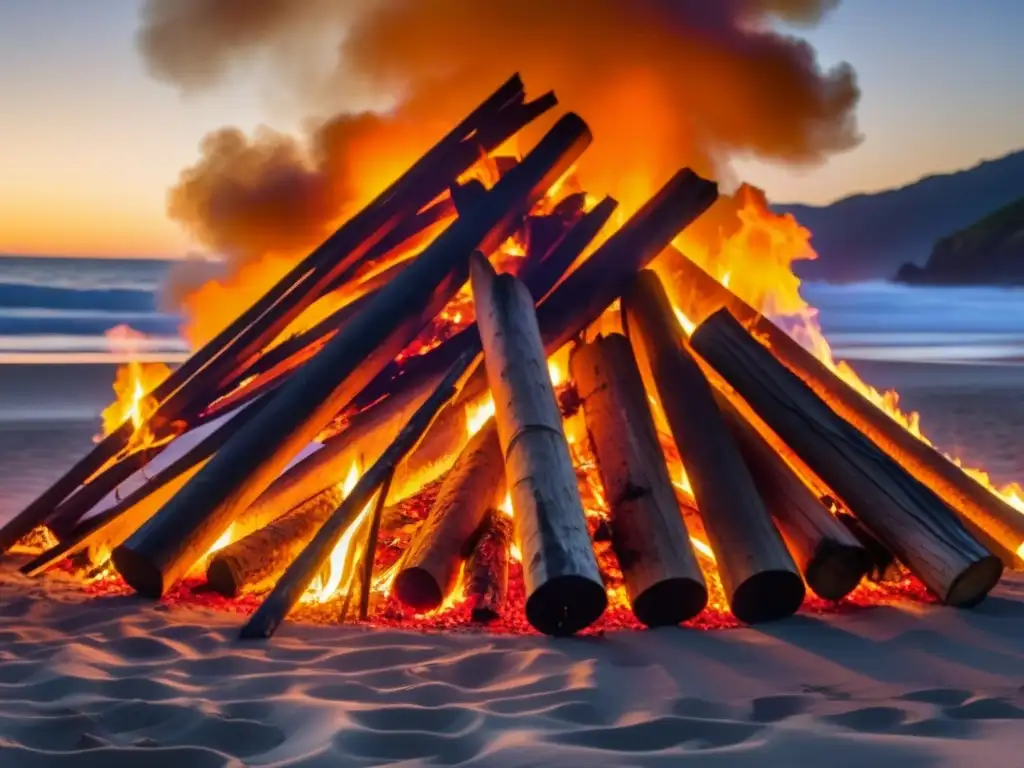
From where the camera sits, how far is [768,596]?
14.6 feet

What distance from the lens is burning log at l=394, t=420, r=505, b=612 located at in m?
4.60

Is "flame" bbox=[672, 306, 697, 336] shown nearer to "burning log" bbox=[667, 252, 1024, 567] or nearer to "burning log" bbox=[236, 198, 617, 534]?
"burning log" bbox=[667, 252, 1024, 567]

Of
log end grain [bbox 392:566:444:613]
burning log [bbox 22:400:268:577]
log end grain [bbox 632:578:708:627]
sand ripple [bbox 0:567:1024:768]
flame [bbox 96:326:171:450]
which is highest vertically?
flame [bbox 96:326:171:450]

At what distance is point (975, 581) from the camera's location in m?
4.58

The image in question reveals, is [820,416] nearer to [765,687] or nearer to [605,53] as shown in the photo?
[765,687]

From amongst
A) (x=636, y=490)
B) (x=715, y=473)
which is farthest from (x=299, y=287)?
(x=715, y=473)

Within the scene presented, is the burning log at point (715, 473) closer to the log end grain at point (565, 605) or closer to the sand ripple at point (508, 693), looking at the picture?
the sand ripple at point (508, 693)

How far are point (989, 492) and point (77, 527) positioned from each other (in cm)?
425

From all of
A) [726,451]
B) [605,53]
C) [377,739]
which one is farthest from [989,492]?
[605,53]

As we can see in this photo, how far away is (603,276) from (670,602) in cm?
216

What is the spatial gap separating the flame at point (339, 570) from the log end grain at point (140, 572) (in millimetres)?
573

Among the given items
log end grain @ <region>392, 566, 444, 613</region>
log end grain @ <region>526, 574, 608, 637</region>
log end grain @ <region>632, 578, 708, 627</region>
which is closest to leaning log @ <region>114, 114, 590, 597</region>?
log end grain @ <region>392, 566, 444, 613</region>

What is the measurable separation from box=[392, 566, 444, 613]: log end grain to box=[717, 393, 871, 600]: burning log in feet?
4.58

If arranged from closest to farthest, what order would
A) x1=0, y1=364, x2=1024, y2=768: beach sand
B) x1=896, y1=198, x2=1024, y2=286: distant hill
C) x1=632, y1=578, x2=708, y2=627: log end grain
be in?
1. x1=0, y1=364, x2=1024, y2=768: beach sand
2. x1=632, y1=578, x2=708, y2=627: log end grain
3. x1=896, y1=198, x2=1024, y2=286: distant hill
